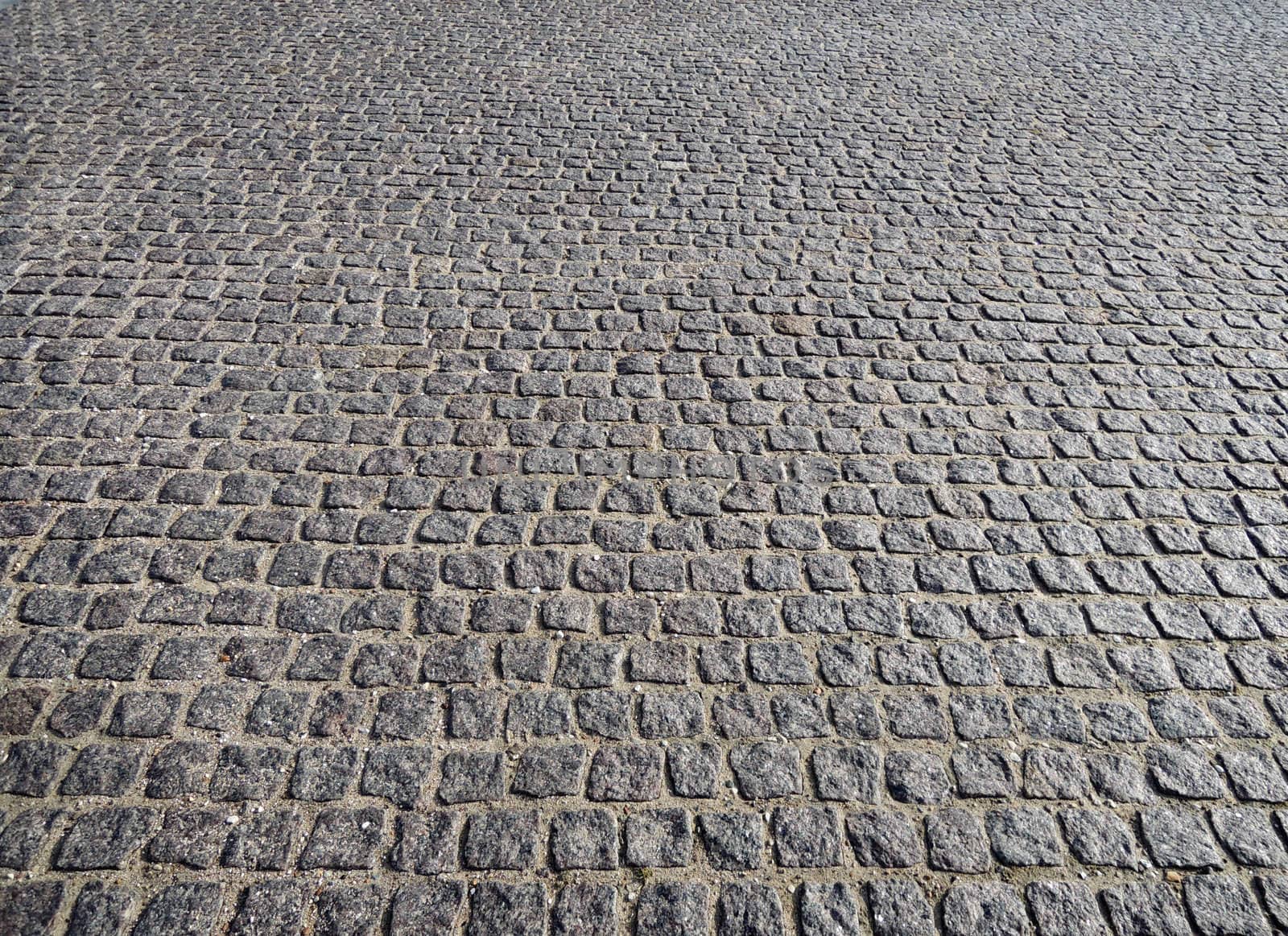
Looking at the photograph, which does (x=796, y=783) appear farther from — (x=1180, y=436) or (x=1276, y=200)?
(x=1276, y=200)

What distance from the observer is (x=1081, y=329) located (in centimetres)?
579

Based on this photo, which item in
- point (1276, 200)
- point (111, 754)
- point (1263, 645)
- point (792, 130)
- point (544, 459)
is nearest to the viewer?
point (111, 754)

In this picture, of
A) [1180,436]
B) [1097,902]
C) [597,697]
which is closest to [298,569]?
[597,697]

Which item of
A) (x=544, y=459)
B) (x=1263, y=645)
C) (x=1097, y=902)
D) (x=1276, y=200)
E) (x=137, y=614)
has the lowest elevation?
(x=137, y=614)

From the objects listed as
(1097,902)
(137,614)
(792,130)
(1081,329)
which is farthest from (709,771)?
(792,130)

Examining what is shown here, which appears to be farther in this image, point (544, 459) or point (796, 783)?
point (544, 459)

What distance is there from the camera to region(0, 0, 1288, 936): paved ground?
3.08m

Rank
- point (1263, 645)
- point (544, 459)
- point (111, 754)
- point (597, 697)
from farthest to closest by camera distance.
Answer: point (544, 459)
point (1263, 645)
point (597, 697)
point (111, 754)

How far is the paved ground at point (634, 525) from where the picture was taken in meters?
3.08

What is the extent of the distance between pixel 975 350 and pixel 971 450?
101cm

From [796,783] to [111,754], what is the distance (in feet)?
7.99

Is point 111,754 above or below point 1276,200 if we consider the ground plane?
below

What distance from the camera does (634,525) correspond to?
4328 millimetres

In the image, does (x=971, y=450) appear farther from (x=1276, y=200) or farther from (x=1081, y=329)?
(x=1276, y=200)
